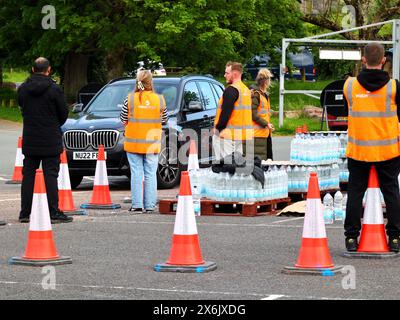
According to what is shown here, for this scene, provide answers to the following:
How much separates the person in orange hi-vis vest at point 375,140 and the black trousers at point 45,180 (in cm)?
451

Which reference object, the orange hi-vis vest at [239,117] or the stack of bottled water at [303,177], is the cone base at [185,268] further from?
the stack of bottled water at [303,177]

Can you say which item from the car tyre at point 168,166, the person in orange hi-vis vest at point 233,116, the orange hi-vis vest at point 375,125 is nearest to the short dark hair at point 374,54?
→ the orange hi-vis vest at point 375,125

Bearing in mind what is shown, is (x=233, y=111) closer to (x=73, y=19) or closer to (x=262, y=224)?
(x=262, y=224)

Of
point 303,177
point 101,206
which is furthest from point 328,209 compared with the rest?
point 101,206

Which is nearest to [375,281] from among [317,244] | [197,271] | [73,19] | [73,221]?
[317,244]

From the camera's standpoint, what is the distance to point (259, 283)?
10.4 m

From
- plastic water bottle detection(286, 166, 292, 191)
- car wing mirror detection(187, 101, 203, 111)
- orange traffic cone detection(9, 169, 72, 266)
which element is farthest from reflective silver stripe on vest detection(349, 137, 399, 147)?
car wing mirror detection(187, 101, 203, 111)

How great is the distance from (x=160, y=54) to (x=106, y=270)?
138 ft

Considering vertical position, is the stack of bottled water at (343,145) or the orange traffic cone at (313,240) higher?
the stack of bottled water at (343,145)

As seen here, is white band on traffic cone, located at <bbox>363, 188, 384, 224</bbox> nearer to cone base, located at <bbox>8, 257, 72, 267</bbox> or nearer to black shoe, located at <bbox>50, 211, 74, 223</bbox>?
cone base, located at <bbox>8, 257, 72, 267</bbox>

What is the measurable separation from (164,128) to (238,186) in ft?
15.1

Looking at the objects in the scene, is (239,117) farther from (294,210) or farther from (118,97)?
(118,97)

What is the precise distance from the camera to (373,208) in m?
11.8

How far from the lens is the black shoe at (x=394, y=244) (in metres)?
11.9
